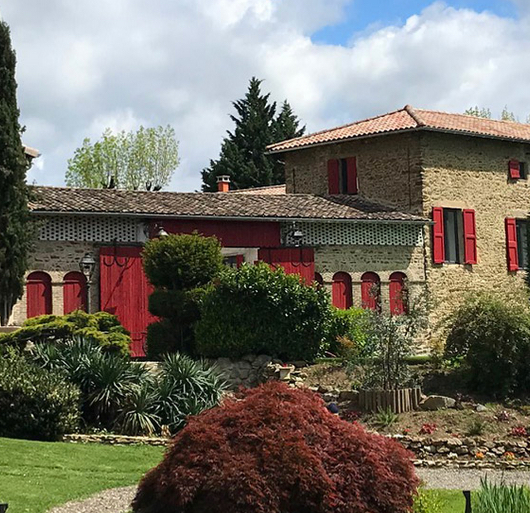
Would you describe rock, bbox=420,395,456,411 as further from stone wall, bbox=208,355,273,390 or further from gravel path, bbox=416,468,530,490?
stone wall, bbox=208,355,273,390

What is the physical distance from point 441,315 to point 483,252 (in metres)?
2.81

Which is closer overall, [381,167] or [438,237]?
[438,237]

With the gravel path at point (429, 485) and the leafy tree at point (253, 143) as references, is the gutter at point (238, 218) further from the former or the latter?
the leafy tree at point (253, 143)

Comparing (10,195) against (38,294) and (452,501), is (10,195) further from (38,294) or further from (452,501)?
(452,501)

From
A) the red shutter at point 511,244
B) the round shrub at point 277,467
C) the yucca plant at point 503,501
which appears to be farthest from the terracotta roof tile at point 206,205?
the yucca plant at point 503,501

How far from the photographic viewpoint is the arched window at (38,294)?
2264 cm

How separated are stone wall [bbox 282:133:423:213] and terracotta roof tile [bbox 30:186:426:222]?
742 millimetres

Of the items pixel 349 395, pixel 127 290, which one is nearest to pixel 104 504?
pixel 349 395

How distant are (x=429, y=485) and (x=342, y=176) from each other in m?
20.1

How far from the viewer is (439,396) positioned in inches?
637

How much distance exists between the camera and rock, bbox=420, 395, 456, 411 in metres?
16.0

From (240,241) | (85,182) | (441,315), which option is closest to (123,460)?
(240,241)

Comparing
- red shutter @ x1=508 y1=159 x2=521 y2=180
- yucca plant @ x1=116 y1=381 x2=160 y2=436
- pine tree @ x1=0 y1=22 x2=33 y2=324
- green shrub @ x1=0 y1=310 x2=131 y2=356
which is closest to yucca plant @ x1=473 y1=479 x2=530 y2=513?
yucca plant @ x1=116 y1=381 x2=160 y2=436

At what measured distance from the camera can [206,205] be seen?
26.0 meters
